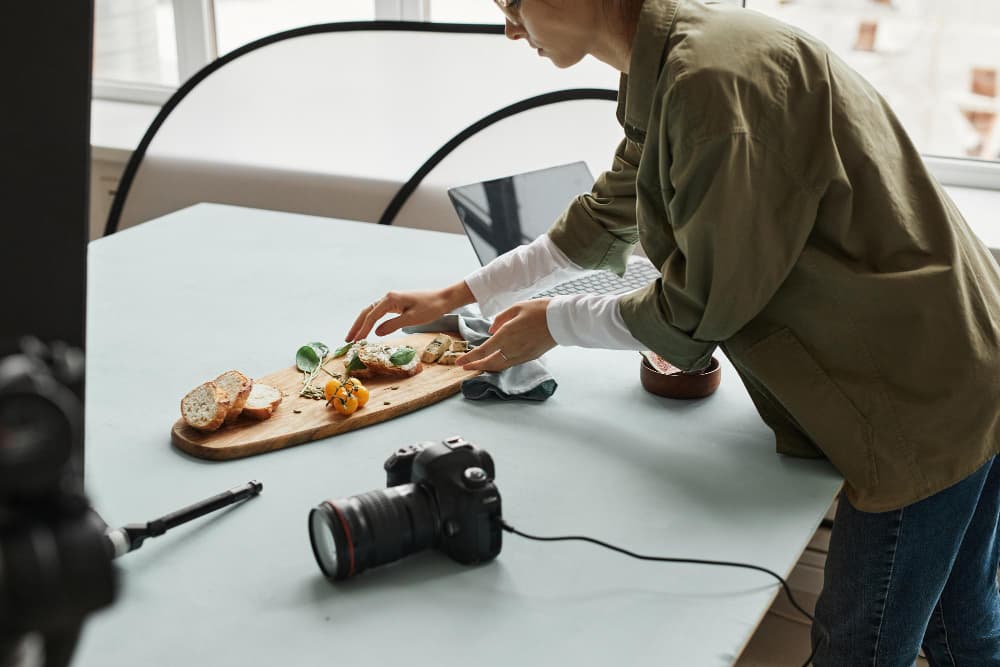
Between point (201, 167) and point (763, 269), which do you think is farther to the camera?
point (201, 167)

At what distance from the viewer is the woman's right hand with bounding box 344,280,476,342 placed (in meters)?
1.40

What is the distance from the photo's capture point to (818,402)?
3.47 ft

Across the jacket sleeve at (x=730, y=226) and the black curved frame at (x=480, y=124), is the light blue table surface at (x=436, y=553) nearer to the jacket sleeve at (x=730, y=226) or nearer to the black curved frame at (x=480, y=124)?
the jacket sleeve at (x=730, y=226)

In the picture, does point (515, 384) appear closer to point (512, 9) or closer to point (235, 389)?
point (235, 389)

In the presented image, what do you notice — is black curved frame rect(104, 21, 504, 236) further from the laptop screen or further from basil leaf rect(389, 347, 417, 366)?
basil leaf rect(389, 347, 417, 366)

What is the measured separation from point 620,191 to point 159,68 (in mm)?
2346

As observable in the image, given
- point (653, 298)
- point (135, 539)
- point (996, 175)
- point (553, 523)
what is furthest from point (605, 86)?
point (135, 539)

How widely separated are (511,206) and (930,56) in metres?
1.21

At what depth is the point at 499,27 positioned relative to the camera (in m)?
2.30

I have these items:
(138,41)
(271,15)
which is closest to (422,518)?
(271,15)

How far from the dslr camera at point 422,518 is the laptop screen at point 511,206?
0.73 meters

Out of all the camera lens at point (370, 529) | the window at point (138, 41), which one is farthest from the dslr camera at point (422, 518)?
the window at point (138, 41)

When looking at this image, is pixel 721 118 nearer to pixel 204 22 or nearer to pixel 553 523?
pixel 553 523

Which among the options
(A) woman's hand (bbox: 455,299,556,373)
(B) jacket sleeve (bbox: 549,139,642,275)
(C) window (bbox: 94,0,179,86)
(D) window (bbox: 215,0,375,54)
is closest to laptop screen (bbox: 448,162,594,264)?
(B) jacket sleeve (bbox: 549,139,642,275)
